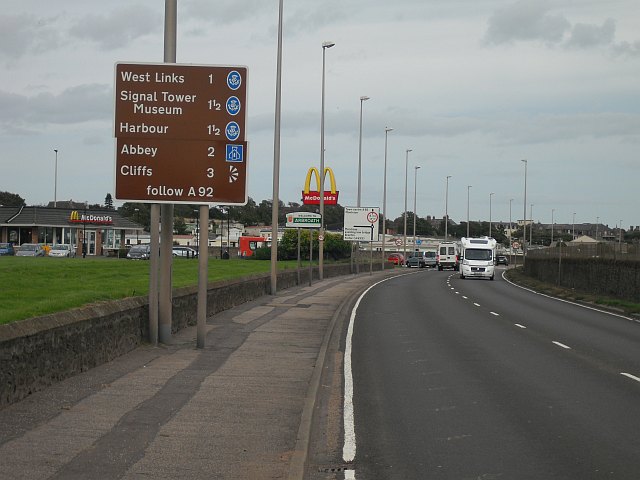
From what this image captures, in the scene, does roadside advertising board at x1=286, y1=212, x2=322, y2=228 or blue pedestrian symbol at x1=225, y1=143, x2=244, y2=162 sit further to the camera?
roadside advertising board at x1=286, y1=212, x2=322, y2=228

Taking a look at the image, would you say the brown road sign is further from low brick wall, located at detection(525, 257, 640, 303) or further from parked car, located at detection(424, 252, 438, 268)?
parked car, located at detection(424, 252, 438, 268)

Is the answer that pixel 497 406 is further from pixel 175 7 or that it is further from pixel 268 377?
pixel 175 7

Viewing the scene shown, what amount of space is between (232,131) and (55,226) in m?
74.0

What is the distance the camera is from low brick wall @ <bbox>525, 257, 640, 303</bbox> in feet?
118

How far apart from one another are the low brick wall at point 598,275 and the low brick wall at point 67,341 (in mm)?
22291

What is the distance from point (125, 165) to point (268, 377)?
16.6ft

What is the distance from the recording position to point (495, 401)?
38.2ft

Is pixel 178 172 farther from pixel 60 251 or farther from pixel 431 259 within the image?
pixel 431 259

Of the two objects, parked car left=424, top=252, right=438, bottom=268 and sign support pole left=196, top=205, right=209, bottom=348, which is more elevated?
sign support pole left=196, top=205, right=209, bottom=348

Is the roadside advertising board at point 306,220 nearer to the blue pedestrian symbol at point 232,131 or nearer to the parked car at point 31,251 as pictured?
the parked car at point 31,251

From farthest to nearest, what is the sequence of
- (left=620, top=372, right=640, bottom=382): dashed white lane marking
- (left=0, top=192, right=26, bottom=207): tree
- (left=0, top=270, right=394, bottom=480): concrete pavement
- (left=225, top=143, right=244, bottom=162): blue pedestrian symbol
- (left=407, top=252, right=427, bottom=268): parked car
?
(left=0, top=192, right=26, bottom=207): tree → (left=407, top=252, right=427, bottom=268): parked car → (left=225, top=143, right=244, bottom=162): blue pedestrian symbol → (left=620, top=372, right=640, bottom=382): dashed white lane marking → (left=0, top=270, right=394, bottom=480): concrete pavement

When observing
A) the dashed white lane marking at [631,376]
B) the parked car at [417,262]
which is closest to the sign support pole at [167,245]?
the dashed white lane marking at [631,376]

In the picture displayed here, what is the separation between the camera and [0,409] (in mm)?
9516

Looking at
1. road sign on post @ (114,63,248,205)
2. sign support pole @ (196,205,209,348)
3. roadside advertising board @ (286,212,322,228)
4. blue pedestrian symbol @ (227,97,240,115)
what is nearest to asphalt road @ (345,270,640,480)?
sign support pole @ (196,205,209,348)
